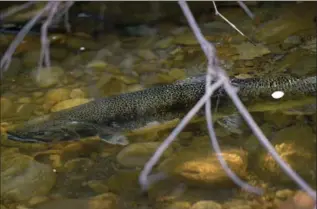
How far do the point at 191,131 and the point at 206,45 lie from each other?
128 centimetres

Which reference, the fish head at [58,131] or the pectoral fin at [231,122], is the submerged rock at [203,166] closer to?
the pectoral fin at [231,122]

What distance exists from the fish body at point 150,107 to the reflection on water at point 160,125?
1cm

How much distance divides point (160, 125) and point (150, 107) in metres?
0.10

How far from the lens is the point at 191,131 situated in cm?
213

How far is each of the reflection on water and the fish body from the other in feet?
0.04

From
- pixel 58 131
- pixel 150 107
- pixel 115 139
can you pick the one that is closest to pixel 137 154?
pixel 115 139

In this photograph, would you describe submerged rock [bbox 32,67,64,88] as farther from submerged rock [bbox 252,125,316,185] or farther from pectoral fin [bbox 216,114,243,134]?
submerged rock [bbox 252,125,316,185]

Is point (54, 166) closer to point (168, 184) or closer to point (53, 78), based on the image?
point (168, 184)

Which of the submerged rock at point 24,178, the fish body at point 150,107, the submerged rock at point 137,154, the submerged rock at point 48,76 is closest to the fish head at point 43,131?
the fish body at point 150,107

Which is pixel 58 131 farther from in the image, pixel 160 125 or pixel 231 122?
pixel 231 122

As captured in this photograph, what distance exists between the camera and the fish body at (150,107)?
7.04 ft

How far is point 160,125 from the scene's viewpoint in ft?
7.14

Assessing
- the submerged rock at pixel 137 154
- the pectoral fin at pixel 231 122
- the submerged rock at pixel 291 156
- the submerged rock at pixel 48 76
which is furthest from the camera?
the submerged rock at pixel 48 76

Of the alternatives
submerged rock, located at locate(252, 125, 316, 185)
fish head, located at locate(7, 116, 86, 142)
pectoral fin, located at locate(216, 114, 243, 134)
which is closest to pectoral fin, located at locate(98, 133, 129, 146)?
fish head, located at locate(7, 116, 86, 142)
